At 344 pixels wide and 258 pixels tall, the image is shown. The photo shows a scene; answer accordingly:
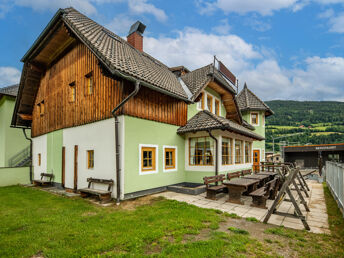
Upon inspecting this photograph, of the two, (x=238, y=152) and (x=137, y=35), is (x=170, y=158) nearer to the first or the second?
(x=238, y=152)

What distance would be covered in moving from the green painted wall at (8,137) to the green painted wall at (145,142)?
14.3 meters

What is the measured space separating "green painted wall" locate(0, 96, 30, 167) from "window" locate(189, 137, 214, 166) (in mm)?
15282

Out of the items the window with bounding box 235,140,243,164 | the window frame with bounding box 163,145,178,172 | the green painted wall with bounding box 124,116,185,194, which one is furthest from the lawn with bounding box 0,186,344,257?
the window with bounding box 235,140,243,164

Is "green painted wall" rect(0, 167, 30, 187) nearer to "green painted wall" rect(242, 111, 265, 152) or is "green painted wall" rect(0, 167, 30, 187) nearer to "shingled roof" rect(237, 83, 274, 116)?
"shingled roof" rect(237, 83, 274, 116)

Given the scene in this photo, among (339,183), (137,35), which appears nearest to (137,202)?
(339,183)

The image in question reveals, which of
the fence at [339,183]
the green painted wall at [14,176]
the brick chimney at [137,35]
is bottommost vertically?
the green painted wall at [14,176]

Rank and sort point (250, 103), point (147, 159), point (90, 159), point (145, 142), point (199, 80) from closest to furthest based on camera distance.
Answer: point (145, 142)
point (147, 159)
point (90, 159)
point (199, 80)
point (250, 103)

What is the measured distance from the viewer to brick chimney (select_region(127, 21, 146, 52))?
12570 millimetres

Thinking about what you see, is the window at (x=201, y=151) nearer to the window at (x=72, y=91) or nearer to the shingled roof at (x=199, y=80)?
the shingled roof at (x=199, y=80)

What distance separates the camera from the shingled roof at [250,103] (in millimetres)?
18812

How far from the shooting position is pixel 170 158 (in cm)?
1002

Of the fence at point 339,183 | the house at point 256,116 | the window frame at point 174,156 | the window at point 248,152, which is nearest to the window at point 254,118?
the house at point 256,116

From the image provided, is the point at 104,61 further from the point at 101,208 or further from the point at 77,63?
the point at 101,208

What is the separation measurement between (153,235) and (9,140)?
1791 cm
